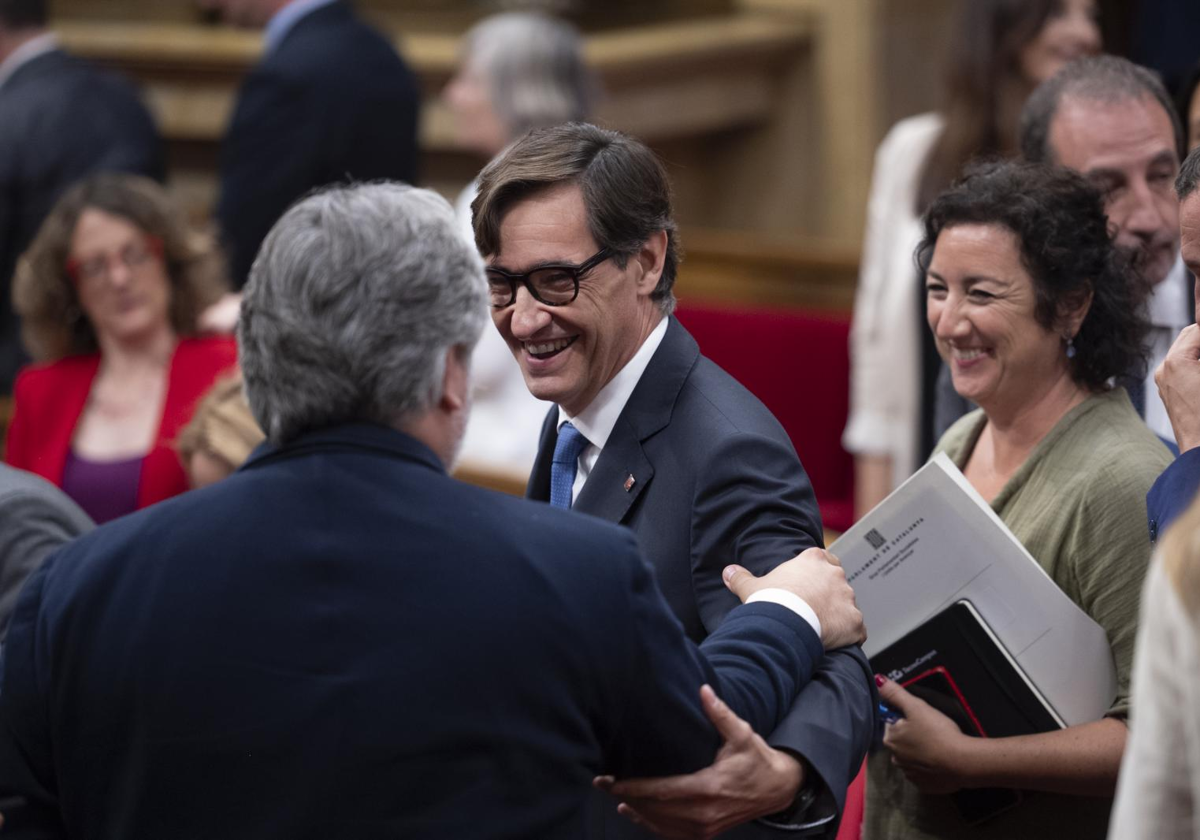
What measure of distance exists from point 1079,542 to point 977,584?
158 mm

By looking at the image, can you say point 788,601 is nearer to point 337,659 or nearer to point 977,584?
point 977,584

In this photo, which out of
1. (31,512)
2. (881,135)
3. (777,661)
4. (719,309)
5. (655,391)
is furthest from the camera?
(881,135)

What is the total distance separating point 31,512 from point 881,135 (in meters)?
5.23

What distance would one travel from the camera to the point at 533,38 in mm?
4867

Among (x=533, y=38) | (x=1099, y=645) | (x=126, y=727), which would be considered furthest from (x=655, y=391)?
(x=533, y=38)

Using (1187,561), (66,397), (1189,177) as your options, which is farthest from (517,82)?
(1187,561)

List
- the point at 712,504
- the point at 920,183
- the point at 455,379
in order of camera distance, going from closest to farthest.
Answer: the point at 455,379 < the point at 712,504 < the point at 920,183

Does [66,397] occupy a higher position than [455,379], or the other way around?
[455,379]

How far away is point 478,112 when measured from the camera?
16.0 feet

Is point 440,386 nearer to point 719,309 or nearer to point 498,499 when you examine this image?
point 498,499

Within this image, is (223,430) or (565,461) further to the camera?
(223,430)

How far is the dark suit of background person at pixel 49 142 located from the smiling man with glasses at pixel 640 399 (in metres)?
3.44

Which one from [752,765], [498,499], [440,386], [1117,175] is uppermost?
[1117,175]

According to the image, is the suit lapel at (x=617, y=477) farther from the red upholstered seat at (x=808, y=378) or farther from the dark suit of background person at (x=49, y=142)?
the dark suit of background person at (x=49, y=142)
